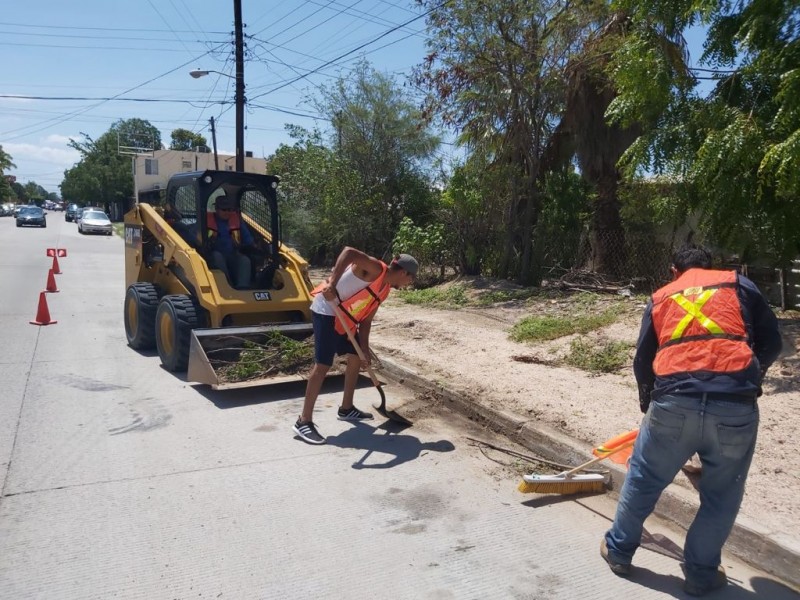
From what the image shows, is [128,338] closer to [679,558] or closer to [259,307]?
[259,307]

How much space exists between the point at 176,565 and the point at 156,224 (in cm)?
618

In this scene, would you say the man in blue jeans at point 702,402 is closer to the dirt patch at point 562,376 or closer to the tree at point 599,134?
the dirt patch at point 562,376

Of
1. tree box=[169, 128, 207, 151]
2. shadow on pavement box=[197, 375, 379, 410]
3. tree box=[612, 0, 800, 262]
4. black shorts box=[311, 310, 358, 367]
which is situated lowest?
shadow on pavement box=[197, 375, 379, 410]

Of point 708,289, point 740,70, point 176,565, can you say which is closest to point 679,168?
point 740,70

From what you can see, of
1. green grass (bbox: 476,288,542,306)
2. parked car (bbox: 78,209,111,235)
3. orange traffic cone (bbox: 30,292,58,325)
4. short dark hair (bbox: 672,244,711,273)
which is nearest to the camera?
short dark hair (bbox: 672,244,711,273)

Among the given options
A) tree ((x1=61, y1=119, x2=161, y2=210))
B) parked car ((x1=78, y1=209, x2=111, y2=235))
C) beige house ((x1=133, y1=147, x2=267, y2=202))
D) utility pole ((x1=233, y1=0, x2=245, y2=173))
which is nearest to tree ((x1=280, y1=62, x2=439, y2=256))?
utility pole ((x1=233, y1=0, x2=245, y2=173))

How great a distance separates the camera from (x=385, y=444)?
5.53 meters

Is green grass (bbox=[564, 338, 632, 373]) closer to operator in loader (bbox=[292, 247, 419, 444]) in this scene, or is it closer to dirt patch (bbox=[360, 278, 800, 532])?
dirt patch (bbox=[360, 278, 800, 532])

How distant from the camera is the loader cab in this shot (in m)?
8.21

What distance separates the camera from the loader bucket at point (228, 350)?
657 cm

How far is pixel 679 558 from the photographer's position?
374 cm

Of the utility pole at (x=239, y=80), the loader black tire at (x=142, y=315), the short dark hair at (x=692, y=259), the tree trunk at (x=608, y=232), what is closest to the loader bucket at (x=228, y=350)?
the loader black tire at (x=142, y=315)

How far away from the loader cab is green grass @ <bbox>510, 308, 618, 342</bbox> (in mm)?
3500

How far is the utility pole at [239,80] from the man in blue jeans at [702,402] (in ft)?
56.9
